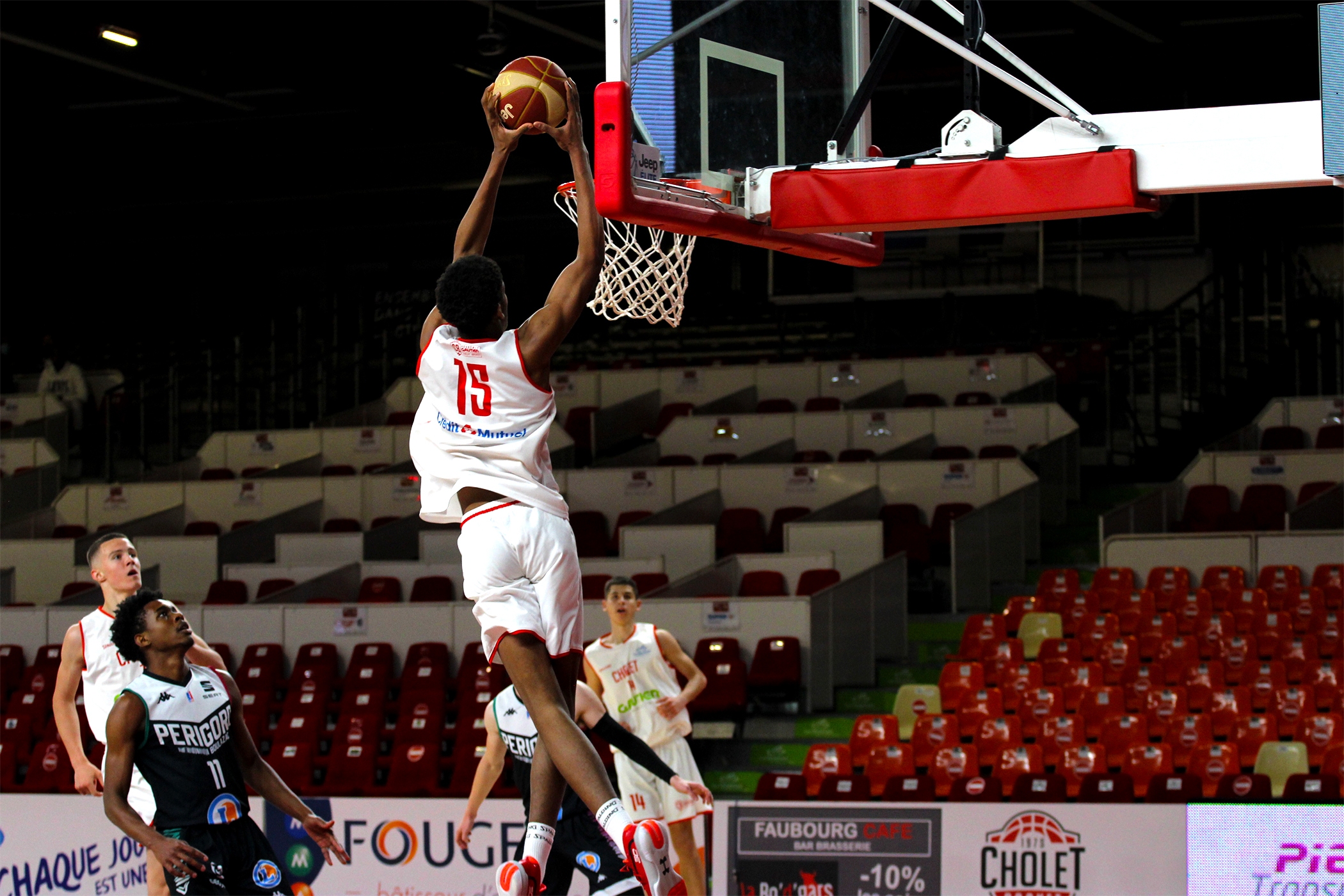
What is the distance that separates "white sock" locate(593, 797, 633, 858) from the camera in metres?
3.64

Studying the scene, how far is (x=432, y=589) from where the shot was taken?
1399cm

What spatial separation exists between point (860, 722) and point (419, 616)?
4.12 meters

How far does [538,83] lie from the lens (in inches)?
164

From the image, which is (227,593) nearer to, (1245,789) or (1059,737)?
(1059,737)

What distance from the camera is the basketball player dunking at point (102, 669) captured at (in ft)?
20.3

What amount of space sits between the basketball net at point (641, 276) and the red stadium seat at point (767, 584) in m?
7.94

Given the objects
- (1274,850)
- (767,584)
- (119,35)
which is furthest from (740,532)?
(119,35)

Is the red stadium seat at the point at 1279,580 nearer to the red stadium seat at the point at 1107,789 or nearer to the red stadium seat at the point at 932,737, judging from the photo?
the red stadium seat at the point at 932,737

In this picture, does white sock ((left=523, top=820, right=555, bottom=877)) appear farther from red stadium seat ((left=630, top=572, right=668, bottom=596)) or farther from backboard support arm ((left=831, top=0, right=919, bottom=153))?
red stadium seat ((left=630, top=572, right=668, bottom=596))

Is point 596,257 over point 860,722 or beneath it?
over

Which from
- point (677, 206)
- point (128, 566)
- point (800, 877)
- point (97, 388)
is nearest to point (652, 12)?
point (677, 206)

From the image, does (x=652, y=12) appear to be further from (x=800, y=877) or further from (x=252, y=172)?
(x=252, y=172)

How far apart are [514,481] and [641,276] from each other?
5.36 ft

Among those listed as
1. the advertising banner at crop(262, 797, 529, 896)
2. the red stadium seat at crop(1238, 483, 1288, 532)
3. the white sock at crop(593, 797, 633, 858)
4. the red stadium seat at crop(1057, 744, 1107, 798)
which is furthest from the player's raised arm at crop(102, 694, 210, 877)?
the red stadium seat at crop(1238, 483, 1288, 532)
